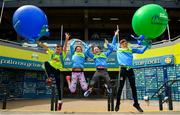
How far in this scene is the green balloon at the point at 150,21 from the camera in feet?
25.5

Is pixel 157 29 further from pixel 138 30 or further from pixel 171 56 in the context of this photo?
pixel 171 56

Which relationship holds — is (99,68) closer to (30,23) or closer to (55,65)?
(55,65)

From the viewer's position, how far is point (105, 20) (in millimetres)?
29469

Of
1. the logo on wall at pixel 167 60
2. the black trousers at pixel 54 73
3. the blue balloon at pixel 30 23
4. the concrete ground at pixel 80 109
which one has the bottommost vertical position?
the concrete ground at pixel 80 109

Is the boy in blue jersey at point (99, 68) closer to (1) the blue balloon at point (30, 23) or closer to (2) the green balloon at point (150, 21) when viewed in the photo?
(2) the green balloon at point (150, 21)

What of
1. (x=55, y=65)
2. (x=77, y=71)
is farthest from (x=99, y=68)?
(x=55, y=65)

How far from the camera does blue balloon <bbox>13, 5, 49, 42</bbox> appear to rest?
7.96 metres

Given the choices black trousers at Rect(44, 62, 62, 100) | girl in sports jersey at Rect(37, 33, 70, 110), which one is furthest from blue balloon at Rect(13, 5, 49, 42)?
black trousers at Rect(44, 62, 62, 100)

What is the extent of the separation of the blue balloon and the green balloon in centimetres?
259

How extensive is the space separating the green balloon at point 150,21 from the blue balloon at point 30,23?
2587 millimetres

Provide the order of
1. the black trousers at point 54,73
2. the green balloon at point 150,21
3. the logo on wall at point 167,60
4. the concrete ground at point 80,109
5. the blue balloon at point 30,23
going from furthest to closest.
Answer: the logo on wall at point 167,60 < the black trousers at point 54,73 < the blue balloon at point 30,23 < the green balloon at point 150,21 < the concrete ground at point 80,109

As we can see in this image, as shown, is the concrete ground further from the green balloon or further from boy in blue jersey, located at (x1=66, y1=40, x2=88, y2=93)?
the green balloon

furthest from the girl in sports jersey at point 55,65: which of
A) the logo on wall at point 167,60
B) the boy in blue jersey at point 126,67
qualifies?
the logo on wall at point 167,60

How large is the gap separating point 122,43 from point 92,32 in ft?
74.6
